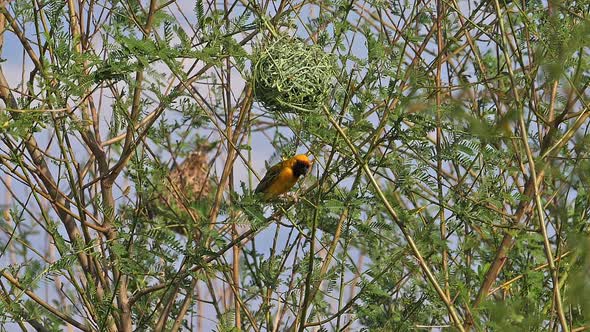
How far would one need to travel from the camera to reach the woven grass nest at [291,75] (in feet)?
9.07

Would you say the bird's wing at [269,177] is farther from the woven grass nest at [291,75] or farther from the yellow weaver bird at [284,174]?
the woven grass nest at [291,75]

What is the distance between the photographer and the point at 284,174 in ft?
13.9

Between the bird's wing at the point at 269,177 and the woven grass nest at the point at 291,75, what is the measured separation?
129cm

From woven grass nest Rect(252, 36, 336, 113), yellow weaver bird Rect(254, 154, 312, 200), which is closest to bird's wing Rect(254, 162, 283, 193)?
yellow weaver bird Rect(254, 154, 312, 200)

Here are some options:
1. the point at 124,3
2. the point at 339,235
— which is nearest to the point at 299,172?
the point at 339,235

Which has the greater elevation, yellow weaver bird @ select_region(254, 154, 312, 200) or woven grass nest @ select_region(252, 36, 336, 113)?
yellow weaver bird @ select_region(254, 154, 312, 200)

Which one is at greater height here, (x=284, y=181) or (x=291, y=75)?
(x=284, y=181)

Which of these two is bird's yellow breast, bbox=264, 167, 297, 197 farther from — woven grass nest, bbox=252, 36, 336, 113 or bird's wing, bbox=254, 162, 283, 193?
woven grass nest, bbox=252, 36, 336, 113

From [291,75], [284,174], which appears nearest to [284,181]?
[284,174]

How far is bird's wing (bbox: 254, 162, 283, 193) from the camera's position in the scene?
4180 millimetres

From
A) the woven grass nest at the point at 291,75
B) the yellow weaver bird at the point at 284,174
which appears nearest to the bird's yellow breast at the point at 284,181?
the yellow weaver bird at the point at 284,174

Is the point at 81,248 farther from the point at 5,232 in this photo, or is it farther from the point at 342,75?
the point at 342,75

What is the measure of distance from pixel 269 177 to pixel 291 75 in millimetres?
1521

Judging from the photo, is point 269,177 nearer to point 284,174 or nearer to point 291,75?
point 284,174
